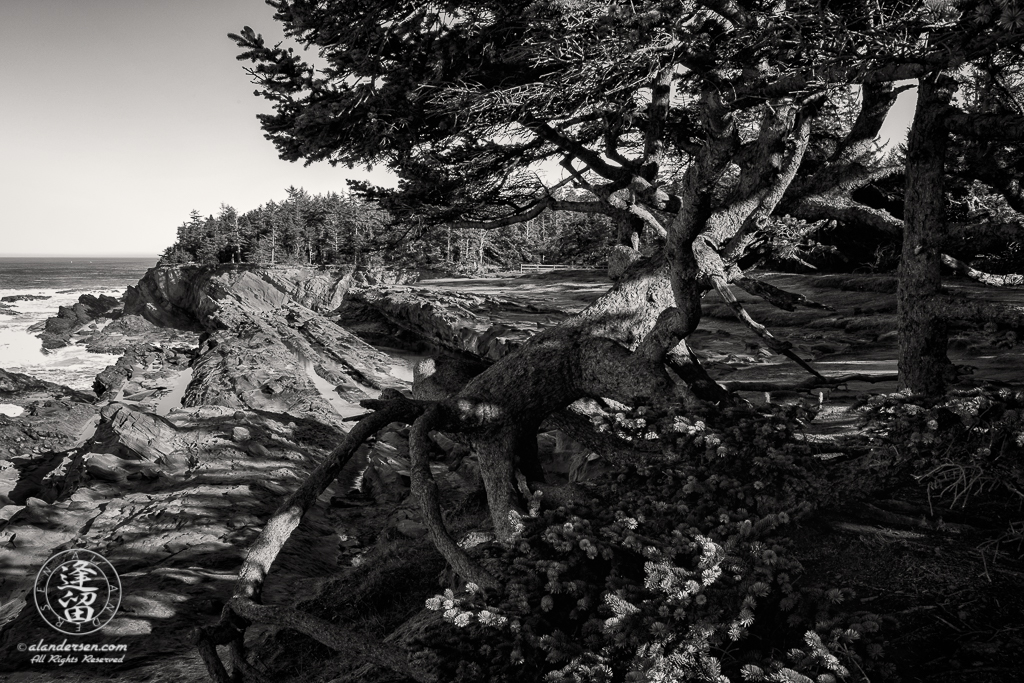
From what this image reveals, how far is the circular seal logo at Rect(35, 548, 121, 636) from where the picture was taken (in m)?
5.09

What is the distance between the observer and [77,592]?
5500mm

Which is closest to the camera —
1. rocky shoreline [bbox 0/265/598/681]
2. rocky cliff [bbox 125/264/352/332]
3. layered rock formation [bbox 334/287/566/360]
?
rocky shoreline [bbox 0/265/598/681]

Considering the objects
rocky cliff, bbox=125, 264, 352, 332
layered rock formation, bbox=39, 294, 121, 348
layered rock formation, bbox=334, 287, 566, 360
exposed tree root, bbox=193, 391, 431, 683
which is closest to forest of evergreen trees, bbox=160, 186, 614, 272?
rocky cliff, bbox=125, 264, 352, 332

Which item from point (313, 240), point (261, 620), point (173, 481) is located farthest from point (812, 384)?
point (313, 240)

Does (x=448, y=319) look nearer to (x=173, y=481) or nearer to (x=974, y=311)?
(x=173, y=481)

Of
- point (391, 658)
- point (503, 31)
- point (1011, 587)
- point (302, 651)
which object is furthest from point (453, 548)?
point (503, 31)

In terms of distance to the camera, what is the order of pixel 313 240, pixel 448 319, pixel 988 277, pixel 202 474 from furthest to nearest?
pixel 313 240 < pixel 448 319 < pixel 202 474 < pixel 988 277

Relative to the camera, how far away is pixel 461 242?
194ft

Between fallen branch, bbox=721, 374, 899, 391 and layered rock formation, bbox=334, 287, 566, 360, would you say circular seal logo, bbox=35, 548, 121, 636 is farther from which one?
layered rock formation, bbox=334, 287, 566, 360

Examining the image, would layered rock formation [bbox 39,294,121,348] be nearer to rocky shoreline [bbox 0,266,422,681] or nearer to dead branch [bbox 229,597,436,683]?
rocky shoreline [bbox 0,266,422,681]

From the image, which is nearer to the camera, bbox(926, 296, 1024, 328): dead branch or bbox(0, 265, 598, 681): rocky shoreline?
bbox(926, 296, 1024, 328): dead branch

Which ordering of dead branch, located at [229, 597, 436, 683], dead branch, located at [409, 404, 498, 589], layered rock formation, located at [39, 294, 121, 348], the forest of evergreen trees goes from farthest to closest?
the forest of evergreen trees
layered rock formation, located at [39, 294, 121, 348]
dead branch, located at [409, 404, 498, 589]
dead branch, located at [229, 597, 436, 683]

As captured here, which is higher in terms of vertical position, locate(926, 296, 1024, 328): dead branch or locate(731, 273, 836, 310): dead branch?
locate(731, 273, 836, 310): dead branch

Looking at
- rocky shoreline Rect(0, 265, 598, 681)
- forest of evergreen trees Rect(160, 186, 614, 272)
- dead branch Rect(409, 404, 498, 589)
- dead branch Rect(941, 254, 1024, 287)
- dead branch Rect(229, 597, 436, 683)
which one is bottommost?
rocky shoreline Rect(0, 265, 598, 681)
